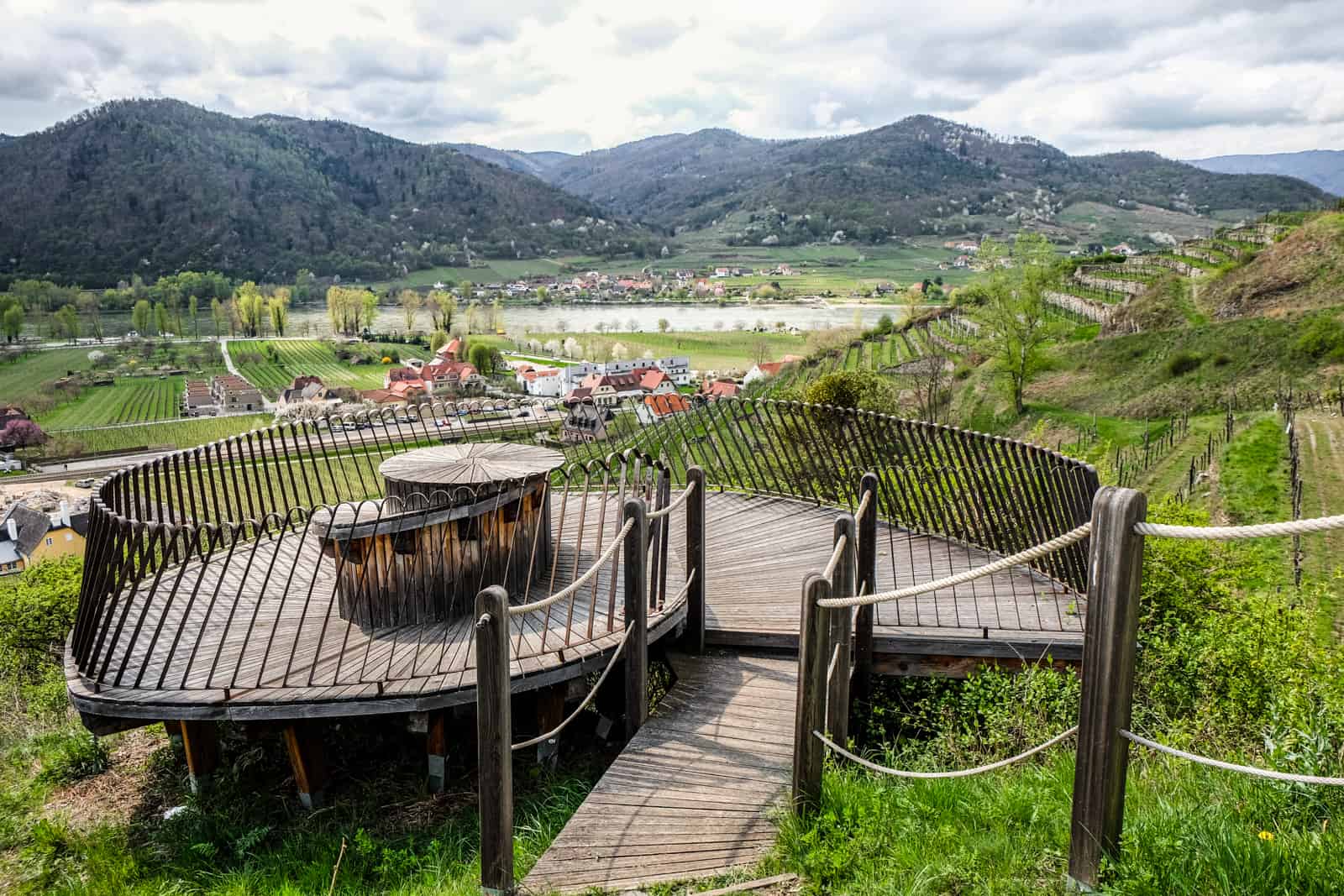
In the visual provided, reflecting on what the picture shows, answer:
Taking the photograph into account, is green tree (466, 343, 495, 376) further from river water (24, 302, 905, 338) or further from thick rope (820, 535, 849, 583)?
thick rope (820, 535, 849, 583)

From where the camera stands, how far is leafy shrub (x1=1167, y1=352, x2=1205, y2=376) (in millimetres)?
39469

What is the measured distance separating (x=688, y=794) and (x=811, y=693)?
1.11 meters

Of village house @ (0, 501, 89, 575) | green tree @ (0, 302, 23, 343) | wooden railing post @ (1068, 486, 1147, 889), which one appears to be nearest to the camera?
wooden railing post @ (1068, 486, 1147, 889)

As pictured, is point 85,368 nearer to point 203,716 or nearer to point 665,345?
point 665,345

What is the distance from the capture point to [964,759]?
4895mm

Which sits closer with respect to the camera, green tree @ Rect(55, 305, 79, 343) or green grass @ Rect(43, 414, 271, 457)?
green grass @ Rect(43, 414, 271, 457)

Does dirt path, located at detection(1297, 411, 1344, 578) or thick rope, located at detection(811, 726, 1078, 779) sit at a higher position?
thick rope, located at detection(811, 726, 1078, 779)

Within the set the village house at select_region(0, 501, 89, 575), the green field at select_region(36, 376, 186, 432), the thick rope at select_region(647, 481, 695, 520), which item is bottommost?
the village house at select_region(0, 501, 89, 575)

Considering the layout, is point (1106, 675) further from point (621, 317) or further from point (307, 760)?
point (621, 317)

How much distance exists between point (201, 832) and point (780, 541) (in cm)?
540

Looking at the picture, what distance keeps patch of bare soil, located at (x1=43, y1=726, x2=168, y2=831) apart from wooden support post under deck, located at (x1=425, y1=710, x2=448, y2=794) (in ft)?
6.76

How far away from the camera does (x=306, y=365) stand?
6412cm

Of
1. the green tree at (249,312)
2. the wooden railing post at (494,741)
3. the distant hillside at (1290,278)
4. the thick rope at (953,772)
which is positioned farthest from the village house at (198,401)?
the distant hillside at (1290,278)

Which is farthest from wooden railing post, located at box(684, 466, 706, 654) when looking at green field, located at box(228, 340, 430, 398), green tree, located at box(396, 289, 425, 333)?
green tree, located at box(396, 289, 425, 333)
